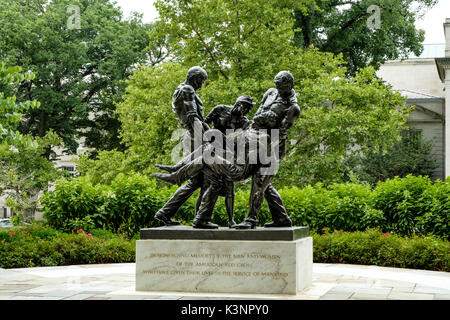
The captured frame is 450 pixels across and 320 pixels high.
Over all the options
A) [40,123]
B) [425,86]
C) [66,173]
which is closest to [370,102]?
[66,173]

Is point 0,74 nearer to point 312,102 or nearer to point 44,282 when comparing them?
point 44,282

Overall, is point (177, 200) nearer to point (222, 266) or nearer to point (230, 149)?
point (230, 149)

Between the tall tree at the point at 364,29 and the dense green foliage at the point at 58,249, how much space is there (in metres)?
18.8

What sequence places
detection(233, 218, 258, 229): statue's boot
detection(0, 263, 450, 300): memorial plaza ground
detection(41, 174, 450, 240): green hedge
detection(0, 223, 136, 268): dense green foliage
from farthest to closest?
detection(41, 174, 450, 240): green hedge
detection(0, 223, 136, 268): dense green foliage
detection(233, 218, 258, 229): statue's boot
detection(0, 263, 450, 300): memorial plaza ground

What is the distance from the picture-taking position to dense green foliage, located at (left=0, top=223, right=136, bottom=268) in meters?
12.1

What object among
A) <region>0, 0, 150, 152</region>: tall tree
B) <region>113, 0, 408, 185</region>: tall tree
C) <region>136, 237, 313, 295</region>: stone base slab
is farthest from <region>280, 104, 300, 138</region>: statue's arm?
<region>0, 0, 150, 152</region>: tall tree

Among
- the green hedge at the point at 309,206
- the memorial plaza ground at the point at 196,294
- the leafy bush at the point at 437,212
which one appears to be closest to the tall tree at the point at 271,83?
the green hedge at the point at 309,206

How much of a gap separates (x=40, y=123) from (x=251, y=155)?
30180 millimetres

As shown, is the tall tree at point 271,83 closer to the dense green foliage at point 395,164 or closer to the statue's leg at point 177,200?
the statue's leg at point 177,200

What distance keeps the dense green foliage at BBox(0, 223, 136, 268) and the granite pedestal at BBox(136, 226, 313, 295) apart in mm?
4850

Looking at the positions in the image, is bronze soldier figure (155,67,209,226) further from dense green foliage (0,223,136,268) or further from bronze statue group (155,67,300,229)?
A: dense green foliage (0,223,136,268)

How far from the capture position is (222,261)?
792 cm

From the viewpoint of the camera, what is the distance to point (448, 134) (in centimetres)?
3400

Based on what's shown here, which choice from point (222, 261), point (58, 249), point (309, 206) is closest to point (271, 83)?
point (309, 206)
